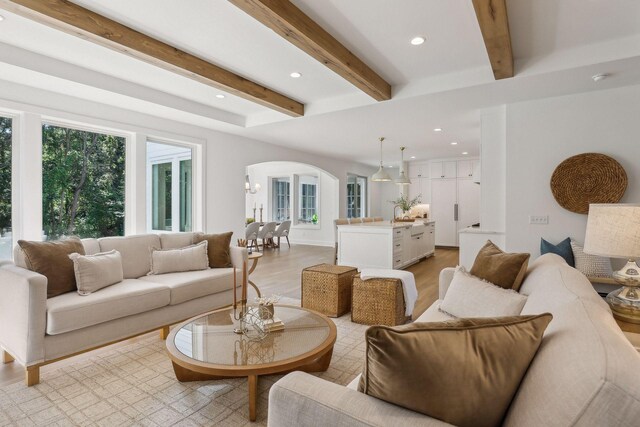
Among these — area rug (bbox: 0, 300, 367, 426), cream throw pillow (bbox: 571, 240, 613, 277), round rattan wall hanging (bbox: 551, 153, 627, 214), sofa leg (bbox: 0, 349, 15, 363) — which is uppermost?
round rattan wall hanging (bbox: 551, 153, 627, 214)

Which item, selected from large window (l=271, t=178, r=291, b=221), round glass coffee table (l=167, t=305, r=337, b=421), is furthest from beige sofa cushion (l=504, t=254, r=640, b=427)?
large window (l=271, t=178, r=291, b=221)

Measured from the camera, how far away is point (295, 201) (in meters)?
10.5

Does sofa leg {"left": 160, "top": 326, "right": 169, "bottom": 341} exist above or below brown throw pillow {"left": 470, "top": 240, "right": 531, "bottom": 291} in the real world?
below

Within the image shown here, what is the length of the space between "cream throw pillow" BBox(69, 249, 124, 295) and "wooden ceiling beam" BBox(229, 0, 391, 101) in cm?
234

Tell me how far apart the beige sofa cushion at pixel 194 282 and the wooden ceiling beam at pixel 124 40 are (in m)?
1.96

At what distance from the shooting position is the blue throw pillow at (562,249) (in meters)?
3.70

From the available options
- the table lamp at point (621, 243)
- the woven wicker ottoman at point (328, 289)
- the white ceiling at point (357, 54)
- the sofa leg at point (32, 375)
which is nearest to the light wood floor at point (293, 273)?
the sofa leg at point (32, 375)

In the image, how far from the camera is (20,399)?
216cm

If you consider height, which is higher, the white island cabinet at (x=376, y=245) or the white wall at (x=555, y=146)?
the white wall at (x=555, y=146)

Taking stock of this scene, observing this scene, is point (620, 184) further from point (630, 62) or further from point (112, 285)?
point (112, 285)

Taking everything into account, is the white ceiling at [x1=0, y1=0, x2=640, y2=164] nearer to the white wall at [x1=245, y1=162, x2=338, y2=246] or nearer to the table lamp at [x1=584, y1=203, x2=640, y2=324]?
the table lamp at [x1=584, y1=203, x2=640, y2=324]

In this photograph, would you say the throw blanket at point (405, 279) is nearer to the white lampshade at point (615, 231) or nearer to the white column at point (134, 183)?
the white lampshade at point (615, 231)

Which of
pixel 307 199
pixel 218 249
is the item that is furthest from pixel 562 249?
pixel 307 199

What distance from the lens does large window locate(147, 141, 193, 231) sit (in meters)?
4.95
